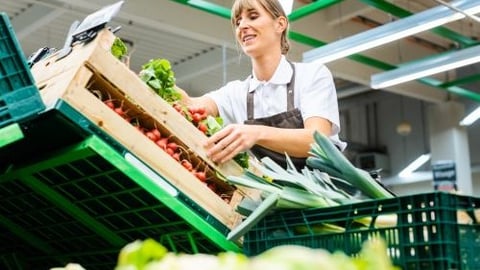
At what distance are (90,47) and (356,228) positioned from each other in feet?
2.51

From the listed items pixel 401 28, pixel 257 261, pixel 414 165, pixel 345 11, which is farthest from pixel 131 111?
pixel 414 165

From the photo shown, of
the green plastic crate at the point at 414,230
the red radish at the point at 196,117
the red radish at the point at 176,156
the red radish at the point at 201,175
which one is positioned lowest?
the green plastic crate at the point at 414,230

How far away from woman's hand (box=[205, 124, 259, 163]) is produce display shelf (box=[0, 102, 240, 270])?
0.62ft

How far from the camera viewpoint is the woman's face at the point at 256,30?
2.28 m

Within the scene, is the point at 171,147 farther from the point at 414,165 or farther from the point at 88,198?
the point at 414,165

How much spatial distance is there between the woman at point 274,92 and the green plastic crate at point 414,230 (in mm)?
537

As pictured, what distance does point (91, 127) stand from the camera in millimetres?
1521

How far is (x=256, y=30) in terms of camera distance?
228cm

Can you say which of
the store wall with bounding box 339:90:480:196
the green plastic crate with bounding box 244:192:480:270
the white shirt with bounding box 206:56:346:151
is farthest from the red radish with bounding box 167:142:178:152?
the store wall with bounding box 339:90:480:196

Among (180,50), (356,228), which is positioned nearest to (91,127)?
(356,228)

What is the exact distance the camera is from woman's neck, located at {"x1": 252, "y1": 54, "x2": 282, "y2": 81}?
2334mm

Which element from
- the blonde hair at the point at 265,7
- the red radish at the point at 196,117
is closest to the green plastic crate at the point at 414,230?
the red radish at the point at 196,117

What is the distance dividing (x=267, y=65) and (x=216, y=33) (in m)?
6.55

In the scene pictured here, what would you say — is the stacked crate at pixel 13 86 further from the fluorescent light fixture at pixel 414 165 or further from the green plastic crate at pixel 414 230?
the fluorescent light fixture at pixel 414 165
